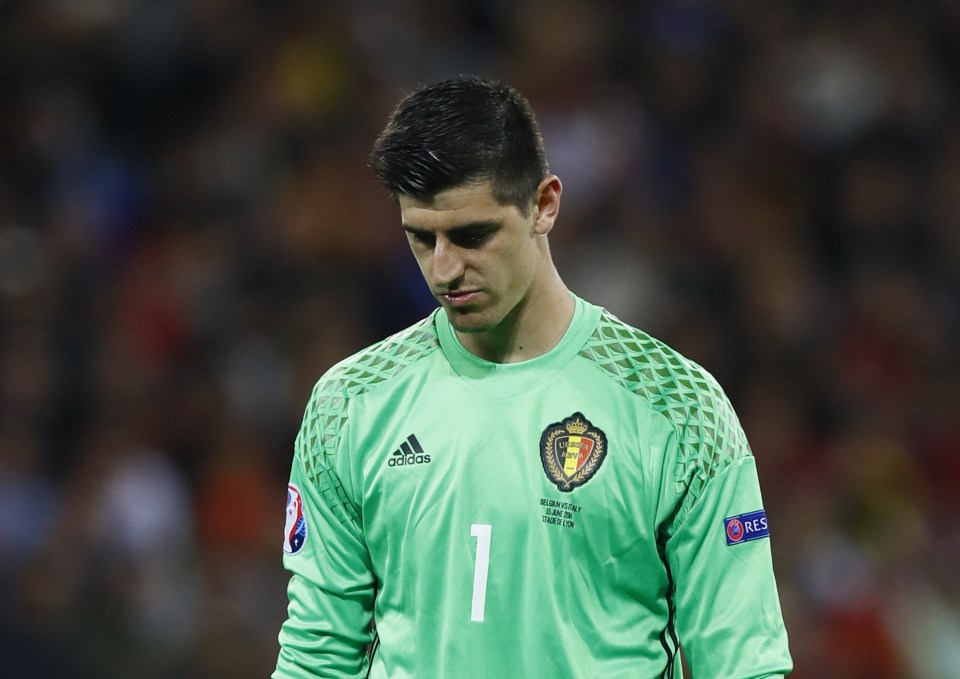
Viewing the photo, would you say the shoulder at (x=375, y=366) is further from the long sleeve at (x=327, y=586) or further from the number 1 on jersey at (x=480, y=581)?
the number 1 on jersey at (x=480, y=581)

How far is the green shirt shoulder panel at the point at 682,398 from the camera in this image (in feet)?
10.1

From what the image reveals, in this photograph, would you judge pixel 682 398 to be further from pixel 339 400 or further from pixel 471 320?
pixel 339 400

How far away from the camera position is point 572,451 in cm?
311

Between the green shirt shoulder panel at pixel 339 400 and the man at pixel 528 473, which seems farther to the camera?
the green shirt shoulder panel at pixel 339 400

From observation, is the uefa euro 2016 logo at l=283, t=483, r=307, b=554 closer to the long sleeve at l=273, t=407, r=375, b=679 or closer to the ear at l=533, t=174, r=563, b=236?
the long sleeve at l=273, t=407, r=375, b=679

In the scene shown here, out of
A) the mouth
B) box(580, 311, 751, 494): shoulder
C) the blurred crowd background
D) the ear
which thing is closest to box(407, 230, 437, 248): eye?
the mouth

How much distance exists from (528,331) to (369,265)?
5.09m

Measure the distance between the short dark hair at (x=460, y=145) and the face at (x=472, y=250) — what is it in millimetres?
29

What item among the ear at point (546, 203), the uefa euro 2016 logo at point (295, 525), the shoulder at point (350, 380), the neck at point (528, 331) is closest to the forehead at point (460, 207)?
the ear at point (546, 203)

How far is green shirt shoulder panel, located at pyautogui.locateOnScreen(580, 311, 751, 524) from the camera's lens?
3.07m

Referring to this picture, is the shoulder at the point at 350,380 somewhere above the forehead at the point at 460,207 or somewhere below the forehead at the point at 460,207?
below

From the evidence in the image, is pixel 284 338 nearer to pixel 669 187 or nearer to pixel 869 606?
pixel 669 187

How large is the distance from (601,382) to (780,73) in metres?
6.36

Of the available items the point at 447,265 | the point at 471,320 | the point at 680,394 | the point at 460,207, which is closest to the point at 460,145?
the point at 460,207
